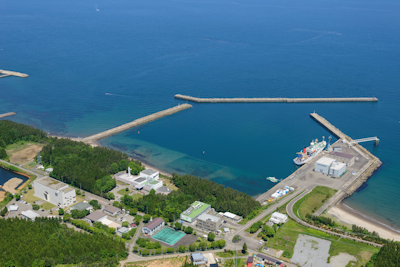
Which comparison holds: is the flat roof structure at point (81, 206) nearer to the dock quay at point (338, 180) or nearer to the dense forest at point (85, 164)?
the dense forest at point (85, 164)

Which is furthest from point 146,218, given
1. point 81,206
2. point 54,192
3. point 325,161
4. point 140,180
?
point 325,161

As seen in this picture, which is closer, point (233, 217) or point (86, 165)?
point (233, 217)

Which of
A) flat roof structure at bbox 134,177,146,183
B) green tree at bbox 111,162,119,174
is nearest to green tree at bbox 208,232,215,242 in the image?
flat roof structure at bbox 134,177,146,183

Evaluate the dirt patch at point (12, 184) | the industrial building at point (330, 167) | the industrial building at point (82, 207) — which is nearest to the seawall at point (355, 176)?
the industrial building at point (330, 167)

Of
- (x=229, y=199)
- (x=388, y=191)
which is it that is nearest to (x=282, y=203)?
(x=229, y=199)

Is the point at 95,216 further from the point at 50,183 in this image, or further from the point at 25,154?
the point at 25,154

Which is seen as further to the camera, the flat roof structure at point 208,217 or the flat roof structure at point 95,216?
the flat roof structure at point 95,216
